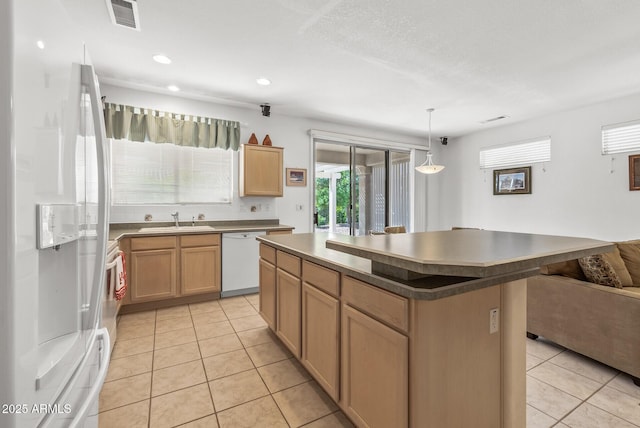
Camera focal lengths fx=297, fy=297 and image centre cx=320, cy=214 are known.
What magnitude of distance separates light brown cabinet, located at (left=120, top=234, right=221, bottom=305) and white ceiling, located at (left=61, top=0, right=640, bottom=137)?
6.19 ft

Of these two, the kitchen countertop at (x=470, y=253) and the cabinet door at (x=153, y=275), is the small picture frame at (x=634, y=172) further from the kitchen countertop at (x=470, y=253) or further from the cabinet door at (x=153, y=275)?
the cabinet door at (x=153, y=275)

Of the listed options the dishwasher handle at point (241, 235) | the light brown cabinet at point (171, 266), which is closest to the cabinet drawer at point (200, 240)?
the light brown cabinet at point (171, 266)

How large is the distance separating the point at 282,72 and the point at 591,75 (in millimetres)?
3391

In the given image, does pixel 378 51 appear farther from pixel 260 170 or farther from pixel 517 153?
pixel 517 153

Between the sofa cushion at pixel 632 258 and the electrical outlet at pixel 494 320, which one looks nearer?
the electrical outlet at pixel 494 320

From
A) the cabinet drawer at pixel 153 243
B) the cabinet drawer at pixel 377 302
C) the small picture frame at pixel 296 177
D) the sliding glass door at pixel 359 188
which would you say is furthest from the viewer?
the sliding glass door at pixel 359 188

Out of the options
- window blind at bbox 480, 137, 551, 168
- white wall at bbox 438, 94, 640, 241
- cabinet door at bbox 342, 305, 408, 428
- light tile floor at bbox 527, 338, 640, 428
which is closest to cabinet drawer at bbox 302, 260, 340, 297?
cabinet door at bbox 342, 305, 408, 428

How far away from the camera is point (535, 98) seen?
13.0ft

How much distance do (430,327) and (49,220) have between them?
4.11 ft

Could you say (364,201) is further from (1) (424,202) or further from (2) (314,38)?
(2) (314,38)

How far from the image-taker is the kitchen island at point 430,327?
46.7 inches

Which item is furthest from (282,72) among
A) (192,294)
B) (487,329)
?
(487,329)

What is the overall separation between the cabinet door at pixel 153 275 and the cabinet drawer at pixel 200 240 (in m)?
0.15

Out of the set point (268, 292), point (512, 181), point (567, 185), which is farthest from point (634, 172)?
point (268, 292)
